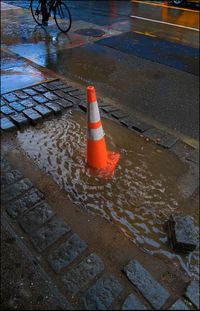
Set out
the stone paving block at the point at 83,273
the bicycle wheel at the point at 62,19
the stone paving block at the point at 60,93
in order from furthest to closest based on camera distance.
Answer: the bicycle wheel at the point at 62,19, the stone paving block at the point at 60,93, the stone paving block at the point at 83,273

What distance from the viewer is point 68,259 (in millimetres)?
2367

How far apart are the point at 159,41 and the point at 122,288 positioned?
7.69 meters

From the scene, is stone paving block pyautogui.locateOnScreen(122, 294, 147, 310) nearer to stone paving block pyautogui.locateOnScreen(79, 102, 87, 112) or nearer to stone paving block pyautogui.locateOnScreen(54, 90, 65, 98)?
stone paving block pyautogui.locateOnScreen(79, 102, 87, 112)

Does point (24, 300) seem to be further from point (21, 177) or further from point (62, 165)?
point (62, 165)

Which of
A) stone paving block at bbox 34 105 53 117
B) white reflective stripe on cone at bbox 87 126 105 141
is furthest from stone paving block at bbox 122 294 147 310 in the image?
stone paving block at bbox 34 105 53 117

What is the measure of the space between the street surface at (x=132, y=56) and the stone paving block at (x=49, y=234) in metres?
2.40

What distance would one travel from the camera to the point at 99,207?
2916mm

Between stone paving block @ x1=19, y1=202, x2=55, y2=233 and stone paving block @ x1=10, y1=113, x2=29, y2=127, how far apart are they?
165 centimetres

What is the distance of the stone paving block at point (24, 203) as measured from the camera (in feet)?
9.04

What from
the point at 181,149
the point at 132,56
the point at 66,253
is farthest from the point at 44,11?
the point at 66,253

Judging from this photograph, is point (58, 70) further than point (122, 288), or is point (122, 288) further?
point (58, 70)

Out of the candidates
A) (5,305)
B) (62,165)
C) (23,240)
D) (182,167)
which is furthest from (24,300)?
(182,167)

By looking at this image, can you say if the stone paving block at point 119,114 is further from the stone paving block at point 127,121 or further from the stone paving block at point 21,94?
the stone paving block at point 21,94

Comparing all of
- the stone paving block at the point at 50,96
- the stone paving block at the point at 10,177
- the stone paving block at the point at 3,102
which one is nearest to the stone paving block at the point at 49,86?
the stone paving block at the point at 50,96
